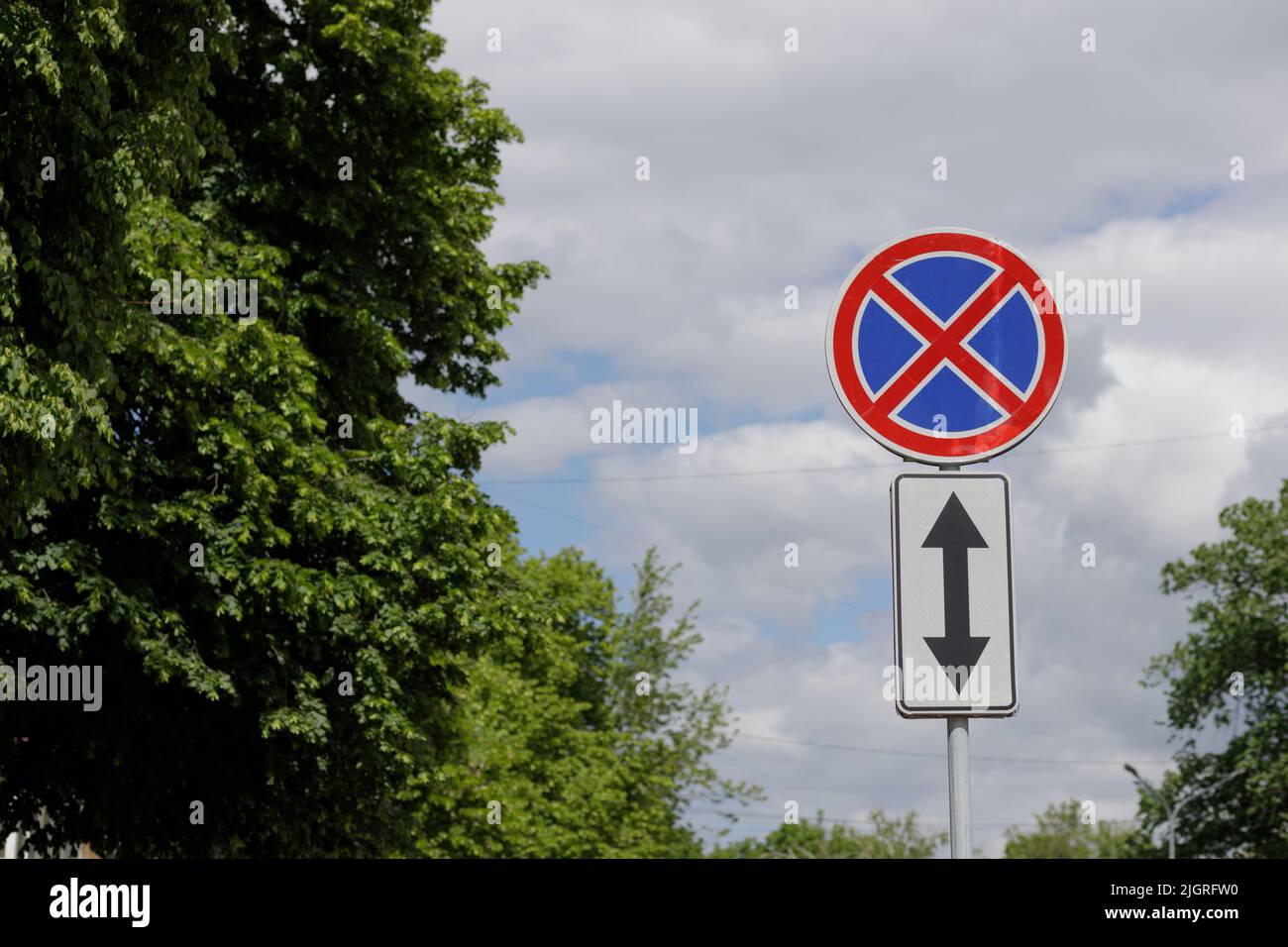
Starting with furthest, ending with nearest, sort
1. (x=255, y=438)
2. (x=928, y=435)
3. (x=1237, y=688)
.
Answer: (x=1237, y=688)
(x=255, y=438)
(x=928, y=435)

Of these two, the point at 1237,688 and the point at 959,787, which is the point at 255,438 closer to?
the point at 959,787

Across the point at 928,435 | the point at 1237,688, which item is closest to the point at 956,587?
the point at 928,435

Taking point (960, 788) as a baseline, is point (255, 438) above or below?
above

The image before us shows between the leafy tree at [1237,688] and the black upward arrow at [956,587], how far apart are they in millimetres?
44820

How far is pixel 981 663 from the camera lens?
4.09 m

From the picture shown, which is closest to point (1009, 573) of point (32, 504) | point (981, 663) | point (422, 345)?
point (981, 663)

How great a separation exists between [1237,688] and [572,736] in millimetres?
19744

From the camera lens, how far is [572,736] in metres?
50.8

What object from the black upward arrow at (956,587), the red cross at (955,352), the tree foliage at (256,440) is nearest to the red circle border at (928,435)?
the red cross at (955,352)

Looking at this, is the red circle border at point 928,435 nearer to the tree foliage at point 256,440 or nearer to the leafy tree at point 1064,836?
the tree foliage at point 256,440

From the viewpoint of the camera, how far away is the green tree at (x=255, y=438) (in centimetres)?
1419

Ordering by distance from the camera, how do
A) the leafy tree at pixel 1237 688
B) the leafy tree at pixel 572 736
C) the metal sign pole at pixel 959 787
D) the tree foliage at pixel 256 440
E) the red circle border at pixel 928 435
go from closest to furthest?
the metal sign pole at pixel 959 787 < the red circle border at pixel 928 435 < the tree foliage at pixel 256 440 < the leafy tree at pixel 572 736 < the leafy tree at pixel 1237 688
